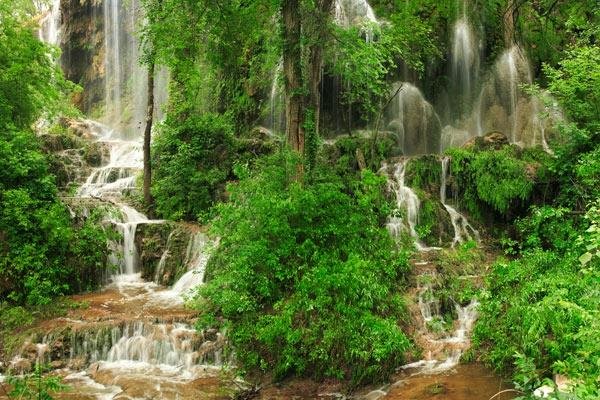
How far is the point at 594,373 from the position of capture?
178 inches

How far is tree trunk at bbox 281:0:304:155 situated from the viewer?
1030 centimetres

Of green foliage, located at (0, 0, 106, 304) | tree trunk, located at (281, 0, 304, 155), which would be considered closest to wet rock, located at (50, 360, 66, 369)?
green foliage, located at (0, 0, 106, 304)

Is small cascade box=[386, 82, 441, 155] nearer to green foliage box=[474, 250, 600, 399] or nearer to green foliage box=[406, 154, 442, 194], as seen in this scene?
green foliage box=[406, 154, 442, 194]

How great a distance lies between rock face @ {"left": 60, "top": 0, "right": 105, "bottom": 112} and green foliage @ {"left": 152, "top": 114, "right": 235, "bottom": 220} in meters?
17.8

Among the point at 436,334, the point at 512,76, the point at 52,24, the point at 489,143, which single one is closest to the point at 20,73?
the point at 436,334

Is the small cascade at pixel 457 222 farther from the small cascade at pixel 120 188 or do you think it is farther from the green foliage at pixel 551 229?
the small cascade at pixel 120 188

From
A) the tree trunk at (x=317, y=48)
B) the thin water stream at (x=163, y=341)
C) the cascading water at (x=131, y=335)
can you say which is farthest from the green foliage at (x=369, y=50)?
the cascading water at (x=131, y=335)

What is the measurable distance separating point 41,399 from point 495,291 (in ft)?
24.0

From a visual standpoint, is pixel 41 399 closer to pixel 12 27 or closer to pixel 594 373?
pixel 594 373

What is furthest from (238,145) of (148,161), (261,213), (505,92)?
(505,92)

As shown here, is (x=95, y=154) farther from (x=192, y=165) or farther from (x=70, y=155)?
(x=192, y=165)

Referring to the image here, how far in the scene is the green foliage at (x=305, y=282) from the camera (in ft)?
25.2

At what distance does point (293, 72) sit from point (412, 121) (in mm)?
11649

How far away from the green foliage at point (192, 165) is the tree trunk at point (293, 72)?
5.70 m
